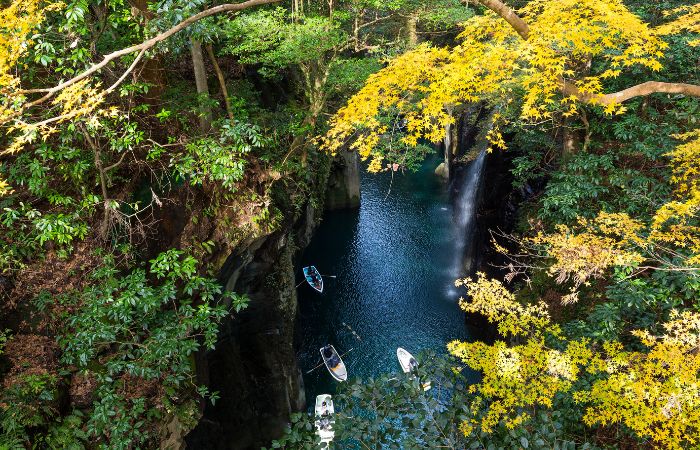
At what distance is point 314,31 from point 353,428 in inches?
374

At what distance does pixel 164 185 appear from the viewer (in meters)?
9.48

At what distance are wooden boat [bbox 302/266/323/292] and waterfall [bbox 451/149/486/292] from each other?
7281 mm

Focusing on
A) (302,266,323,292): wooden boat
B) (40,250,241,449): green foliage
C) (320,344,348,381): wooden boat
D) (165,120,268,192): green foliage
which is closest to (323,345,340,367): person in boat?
(320,344,348,381): wooden boat

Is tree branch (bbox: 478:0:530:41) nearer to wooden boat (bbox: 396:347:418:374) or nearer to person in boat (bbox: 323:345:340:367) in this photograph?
wooden boat (bbox: 396:347:418:374)

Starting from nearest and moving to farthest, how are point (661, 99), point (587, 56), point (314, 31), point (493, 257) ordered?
point (314, 31)
point (587, 56)
point (661, 99)
point (493, 257)

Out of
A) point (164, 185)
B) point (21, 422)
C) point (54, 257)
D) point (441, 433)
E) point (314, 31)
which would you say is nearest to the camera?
point (441, 433)

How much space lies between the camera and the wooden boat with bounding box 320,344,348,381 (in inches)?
647

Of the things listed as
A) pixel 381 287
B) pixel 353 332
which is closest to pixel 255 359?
pixel 353 332

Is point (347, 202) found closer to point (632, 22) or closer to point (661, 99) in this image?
point (661, 99)

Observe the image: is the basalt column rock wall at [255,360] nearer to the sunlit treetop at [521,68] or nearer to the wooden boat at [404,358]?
the wooden boat at [404,358]

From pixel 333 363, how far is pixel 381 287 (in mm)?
5929

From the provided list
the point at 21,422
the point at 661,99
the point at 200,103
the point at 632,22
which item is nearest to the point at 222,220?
the point at 200,103

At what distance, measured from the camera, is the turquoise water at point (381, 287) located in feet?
58.3

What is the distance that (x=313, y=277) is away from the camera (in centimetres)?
2130
